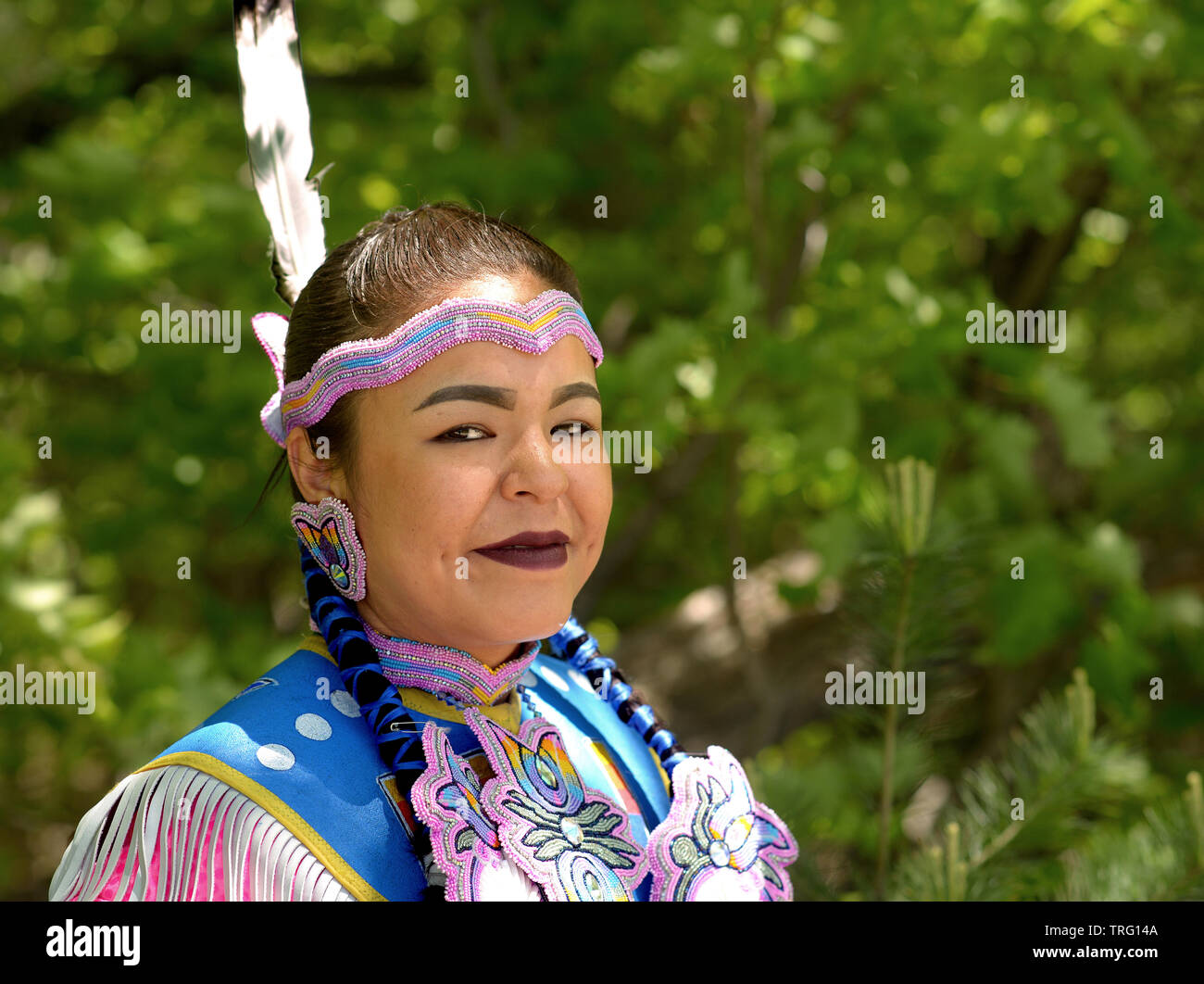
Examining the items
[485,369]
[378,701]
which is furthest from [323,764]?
[485,369]

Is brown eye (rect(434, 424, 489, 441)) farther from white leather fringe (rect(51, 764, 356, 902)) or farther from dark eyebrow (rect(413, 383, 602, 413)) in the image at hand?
white leather fringe (rect(51, 764, 356, 902))

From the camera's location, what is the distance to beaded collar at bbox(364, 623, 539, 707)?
142cm

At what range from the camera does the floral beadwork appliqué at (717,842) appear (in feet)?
4.72

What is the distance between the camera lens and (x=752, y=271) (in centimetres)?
380

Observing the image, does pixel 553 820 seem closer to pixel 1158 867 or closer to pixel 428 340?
pixel 428 340

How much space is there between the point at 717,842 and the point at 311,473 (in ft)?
2.34

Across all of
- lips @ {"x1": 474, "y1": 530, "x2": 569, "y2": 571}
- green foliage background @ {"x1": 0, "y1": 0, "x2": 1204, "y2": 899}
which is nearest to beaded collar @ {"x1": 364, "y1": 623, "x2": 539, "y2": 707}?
lips @ {"x1": 474, "y1": 530, "x2": 569, "y2": 571}

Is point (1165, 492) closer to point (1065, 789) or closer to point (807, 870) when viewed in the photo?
point (1065, 789)

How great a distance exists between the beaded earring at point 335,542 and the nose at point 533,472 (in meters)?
0.21

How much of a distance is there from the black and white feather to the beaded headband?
1.00 feet

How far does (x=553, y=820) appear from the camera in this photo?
4.48ft

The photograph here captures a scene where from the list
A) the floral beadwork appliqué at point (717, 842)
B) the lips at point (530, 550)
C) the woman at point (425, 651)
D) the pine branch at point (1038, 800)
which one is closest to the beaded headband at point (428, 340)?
the woman at point (425, 651)

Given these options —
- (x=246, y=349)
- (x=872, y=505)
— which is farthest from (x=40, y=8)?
(x=872, y=505)

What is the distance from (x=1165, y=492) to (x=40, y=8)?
14.8ft
